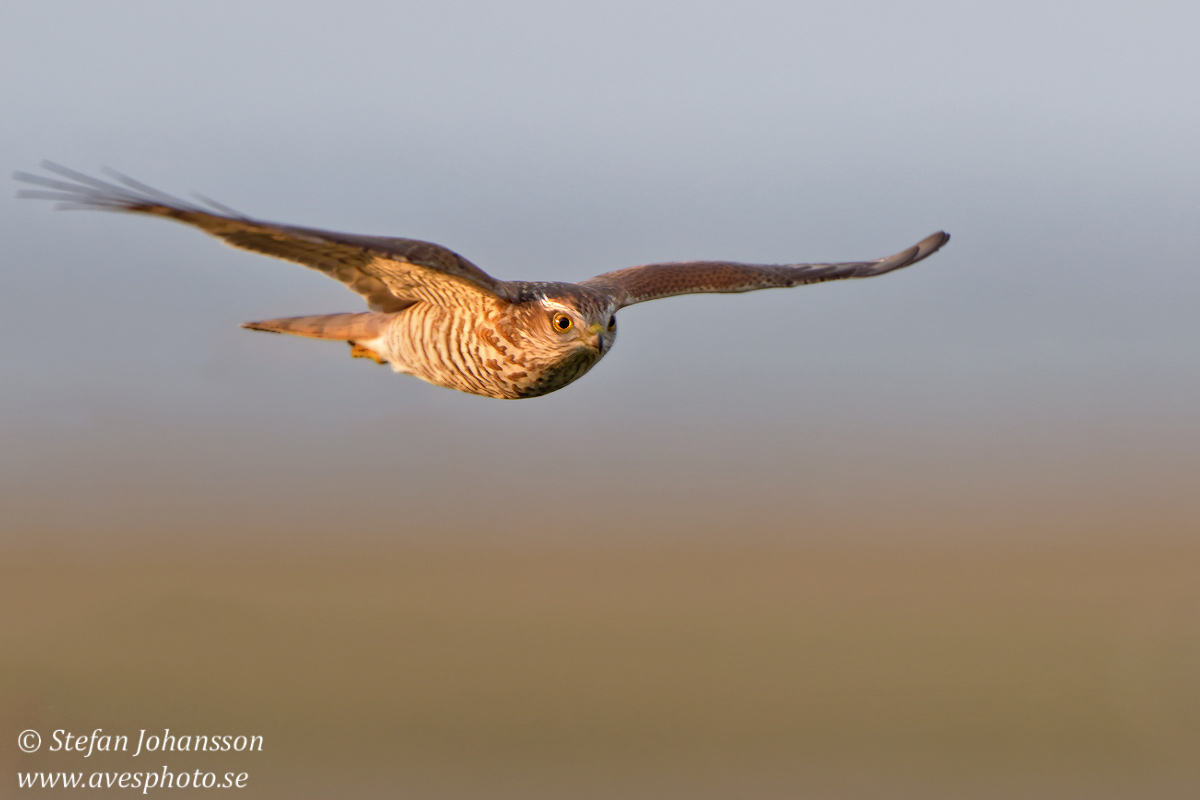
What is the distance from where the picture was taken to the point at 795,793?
61.7 m

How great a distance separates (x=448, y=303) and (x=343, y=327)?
2.08 meters

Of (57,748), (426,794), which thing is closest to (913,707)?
(426,794)

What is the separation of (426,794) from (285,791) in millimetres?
6933

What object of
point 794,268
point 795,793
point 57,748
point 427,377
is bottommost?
point 795,793

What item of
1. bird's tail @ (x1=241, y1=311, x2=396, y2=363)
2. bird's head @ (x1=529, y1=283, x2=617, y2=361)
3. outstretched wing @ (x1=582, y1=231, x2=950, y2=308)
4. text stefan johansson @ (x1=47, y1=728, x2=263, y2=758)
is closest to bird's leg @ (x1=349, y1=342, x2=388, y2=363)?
bird's tail @ (x1=241, y1=311, x2=396, y2=363)

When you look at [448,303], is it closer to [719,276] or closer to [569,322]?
[569,322]

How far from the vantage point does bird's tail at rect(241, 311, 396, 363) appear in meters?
→ 11.6

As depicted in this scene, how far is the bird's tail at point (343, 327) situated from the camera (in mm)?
11602

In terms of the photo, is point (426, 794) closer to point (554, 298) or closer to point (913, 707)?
point (913, 707)

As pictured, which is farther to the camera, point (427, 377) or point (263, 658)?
point (263, 658)

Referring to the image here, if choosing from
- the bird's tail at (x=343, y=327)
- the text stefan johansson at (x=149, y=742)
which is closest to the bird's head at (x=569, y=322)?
the bird's tail at (x=343, y=327)

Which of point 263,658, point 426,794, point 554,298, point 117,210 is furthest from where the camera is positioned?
point 263,658

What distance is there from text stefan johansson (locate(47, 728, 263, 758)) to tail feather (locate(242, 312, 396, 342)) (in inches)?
1733

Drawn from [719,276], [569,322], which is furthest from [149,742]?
[569,322]
